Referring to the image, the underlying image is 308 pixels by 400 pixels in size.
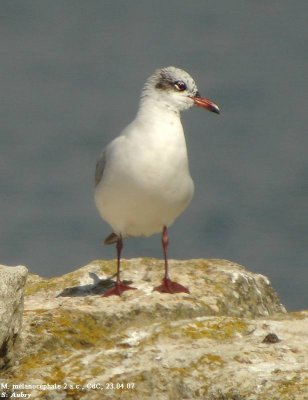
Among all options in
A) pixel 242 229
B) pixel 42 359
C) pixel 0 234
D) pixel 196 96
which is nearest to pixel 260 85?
pixel 242 229

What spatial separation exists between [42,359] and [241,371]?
5.42ft

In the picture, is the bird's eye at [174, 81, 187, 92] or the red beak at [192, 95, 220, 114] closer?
the bird's eye at [174, 81, 187, 92]

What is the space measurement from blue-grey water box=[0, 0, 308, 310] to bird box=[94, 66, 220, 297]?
55.0 feet

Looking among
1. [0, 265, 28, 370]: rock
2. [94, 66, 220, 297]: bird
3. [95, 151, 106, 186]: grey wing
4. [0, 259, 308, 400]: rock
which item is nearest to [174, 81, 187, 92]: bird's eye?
[94, 66, 220, 297]: bird

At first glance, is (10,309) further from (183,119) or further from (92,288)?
(183,119)

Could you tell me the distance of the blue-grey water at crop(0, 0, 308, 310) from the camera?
34.4 metres

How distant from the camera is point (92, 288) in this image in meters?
13.4

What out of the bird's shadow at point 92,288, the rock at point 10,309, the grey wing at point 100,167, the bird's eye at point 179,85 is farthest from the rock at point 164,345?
Result: the bird's eye at point 179,85

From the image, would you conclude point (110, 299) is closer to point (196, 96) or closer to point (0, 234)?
point (196, 96)

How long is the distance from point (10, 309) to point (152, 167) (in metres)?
2.94

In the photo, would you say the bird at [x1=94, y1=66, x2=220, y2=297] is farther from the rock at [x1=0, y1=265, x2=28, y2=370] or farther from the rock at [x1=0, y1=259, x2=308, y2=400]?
the rock at [x1=0, y1=265, x2=28, y2=370]

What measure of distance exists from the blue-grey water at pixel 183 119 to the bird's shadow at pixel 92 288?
16751 mm

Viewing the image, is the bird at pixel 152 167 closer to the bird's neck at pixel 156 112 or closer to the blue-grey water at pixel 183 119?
the bird's neck at pixel 156 112

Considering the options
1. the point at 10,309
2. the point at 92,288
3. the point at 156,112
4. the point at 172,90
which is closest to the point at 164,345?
the point at 10,309
